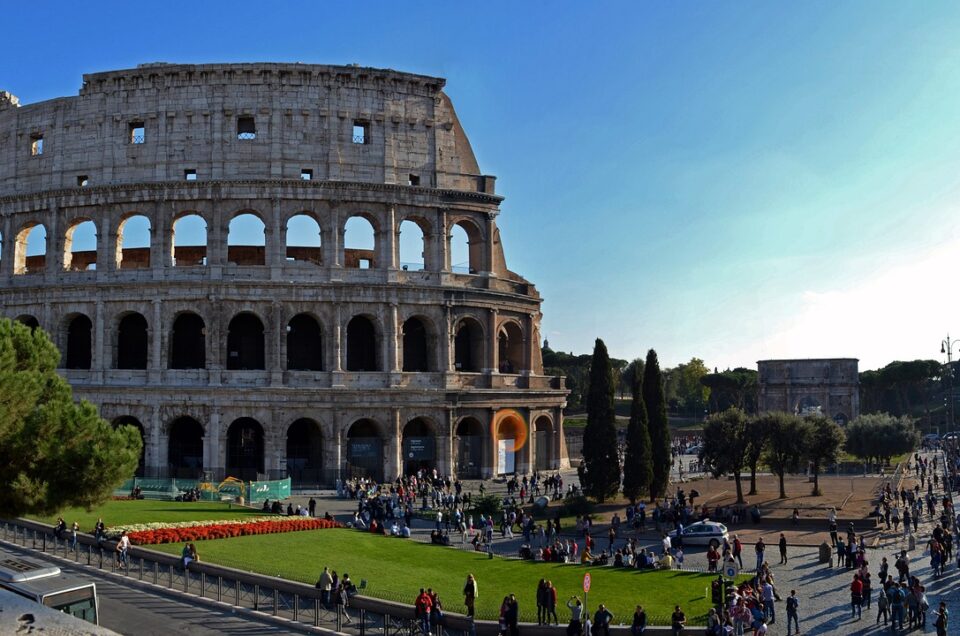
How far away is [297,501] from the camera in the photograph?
127 feet

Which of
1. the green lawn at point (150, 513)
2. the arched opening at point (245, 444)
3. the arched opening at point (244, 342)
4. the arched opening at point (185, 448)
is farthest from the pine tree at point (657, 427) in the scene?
the arched opening at point (185, 448)

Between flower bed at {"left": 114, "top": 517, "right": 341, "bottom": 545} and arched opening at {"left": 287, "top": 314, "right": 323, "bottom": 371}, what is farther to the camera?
arched opening at {"left": 287, "top": 314, "right": 323, "bottom": 371}

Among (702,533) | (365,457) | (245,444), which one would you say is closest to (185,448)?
(245,444)

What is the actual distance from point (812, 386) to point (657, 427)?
48760mm

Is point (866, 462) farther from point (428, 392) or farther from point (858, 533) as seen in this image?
point (428, 392)

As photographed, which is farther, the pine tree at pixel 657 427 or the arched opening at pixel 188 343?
the arched opening at pixel 188 343

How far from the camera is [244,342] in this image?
155 feet

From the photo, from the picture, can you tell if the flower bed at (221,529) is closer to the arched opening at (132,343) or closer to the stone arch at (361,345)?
the stone arch at (361,345)

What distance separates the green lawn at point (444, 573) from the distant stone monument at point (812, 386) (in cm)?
6213

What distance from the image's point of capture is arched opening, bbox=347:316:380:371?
48344 millimetres

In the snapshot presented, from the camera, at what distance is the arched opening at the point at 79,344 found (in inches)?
1914

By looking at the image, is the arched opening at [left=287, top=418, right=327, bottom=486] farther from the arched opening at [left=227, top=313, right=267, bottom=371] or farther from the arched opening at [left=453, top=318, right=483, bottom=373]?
the arched opening at [left=453, top=318, right=483, bottom=373]

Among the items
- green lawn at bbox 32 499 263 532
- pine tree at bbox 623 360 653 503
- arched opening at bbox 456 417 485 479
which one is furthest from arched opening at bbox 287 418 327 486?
pine tree at bbox 623 360 653 503

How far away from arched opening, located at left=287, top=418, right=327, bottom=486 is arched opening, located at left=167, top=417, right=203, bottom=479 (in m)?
4.79
